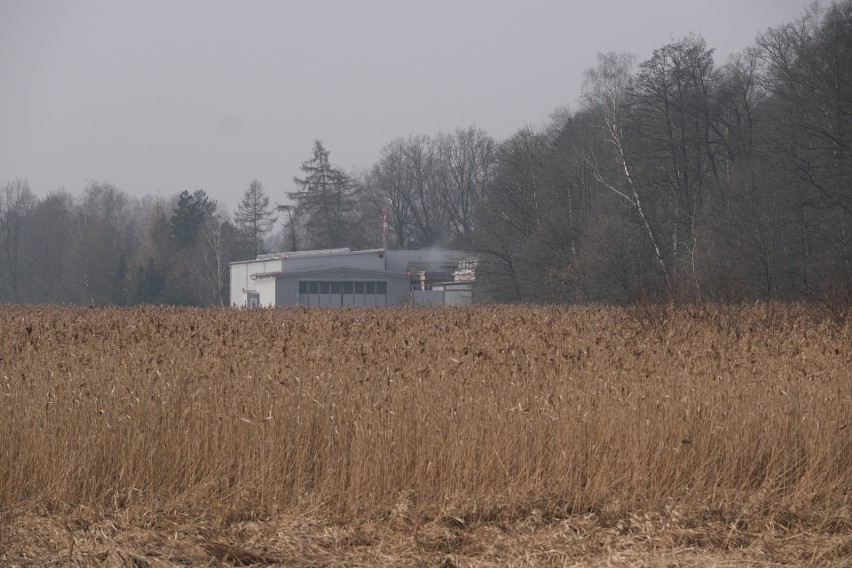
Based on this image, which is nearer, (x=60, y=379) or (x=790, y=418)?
(x=790, y=418)

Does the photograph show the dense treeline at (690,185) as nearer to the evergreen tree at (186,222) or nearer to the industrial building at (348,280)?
the industrial building at (348,280)

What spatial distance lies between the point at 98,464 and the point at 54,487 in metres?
0.39

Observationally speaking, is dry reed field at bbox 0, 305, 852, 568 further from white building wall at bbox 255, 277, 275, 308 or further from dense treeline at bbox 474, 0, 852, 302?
white building wall at bbox 255, 277, 275, 308

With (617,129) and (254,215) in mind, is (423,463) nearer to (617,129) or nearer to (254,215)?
(617,129)

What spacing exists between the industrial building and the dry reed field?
4518 centimetres

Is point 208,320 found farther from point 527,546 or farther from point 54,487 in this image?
point 527,546

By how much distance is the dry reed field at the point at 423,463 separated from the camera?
6973mm

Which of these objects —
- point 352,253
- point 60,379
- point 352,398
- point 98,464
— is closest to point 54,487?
point 98,464

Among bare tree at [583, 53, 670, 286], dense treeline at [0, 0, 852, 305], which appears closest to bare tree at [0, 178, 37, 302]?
dense treeline at [0, 0, 852, 305]

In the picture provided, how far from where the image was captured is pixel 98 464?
8.25 m

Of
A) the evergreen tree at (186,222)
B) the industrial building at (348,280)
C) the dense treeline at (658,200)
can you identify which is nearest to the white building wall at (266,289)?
the industrial building at (348,280)

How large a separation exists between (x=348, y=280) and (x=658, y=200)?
2353cm

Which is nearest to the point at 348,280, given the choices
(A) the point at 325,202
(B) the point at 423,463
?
(A) the point at 325,202

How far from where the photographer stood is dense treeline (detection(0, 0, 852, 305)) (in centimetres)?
3058
